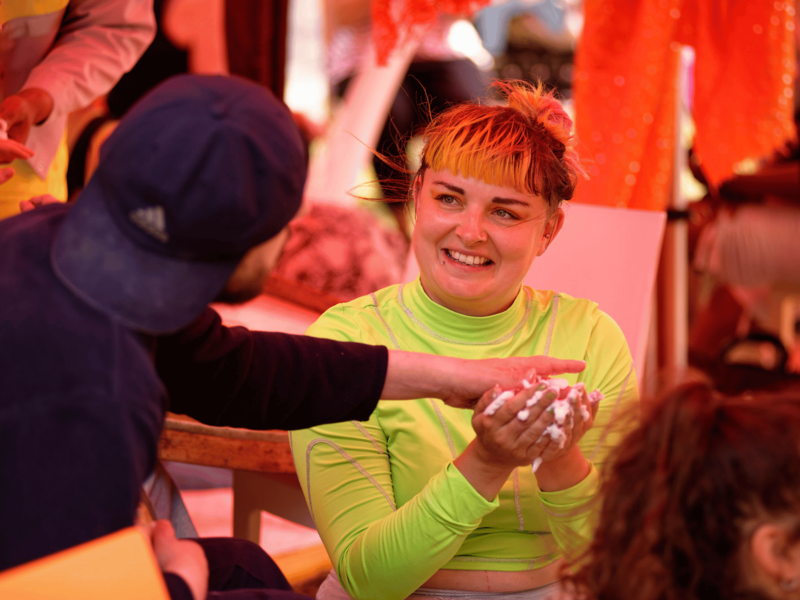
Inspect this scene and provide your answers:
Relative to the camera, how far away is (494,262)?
1.34 meters

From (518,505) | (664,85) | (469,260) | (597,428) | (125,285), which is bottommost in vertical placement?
(518,505)

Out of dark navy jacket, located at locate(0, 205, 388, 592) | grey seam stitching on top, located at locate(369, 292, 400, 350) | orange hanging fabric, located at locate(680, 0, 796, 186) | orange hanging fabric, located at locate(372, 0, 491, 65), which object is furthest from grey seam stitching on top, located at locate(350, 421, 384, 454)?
orange hanging fabric, located at locate(680, 0, 796, 186)

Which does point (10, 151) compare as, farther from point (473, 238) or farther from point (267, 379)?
point (473, 238)

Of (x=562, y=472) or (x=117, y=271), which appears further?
(x=562, y=472)

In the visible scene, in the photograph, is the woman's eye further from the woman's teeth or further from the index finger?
the index finger

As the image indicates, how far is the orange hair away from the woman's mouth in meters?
0.14

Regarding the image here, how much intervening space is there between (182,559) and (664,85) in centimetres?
226

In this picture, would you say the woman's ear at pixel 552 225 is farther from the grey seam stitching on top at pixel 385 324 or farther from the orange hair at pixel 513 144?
the grey seam stitching on top at pixel 385 324

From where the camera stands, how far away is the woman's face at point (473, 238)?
1.30 m

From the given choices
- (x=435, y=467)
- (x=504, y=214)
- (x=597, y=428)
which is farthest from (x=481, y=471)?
(x=504, y=214)

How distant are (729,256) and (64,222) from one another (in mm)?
2775

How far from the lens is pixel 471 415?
1.29m

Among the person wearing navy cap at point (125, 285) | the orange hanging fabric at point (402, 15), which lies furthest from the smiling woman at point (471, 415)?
the orange hanging fabric at point (402, 15)

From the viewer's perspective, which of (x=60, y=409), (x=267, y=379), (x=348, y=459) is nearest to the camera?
(x=60, y=409)
